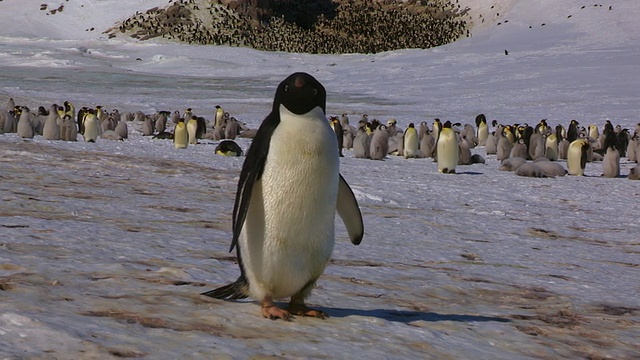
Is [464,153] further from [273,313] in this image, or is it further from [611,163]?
[273,313]

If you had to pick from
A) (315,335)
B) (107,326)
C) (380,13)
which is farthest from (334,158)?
(380,13)

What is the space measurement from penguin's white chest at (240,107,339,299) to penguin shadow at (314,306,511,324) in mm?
320

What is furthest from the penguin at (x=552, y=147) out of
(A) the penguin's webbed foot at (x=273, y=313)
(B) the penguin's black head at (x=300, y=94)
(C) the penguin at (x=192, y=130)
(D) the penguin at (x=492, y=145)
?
(A) the penguin's webbed foot at (x=273, y=313)

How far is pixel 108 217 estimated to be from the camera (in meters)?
6.98

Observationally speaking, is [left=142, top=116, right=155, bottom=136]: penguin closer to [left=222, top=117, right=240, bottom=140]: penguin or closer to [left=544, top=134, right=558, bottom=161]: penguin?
[left=222, top=117, right=240, bottom=140]: penguin

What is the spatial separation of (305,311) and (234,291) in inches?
14.0

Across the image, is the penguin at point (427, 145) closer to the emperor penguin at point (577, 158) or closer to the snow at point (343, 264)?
the snow at point (343, 264)

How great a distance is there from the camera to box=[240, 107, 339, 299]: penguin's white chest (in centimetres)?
407

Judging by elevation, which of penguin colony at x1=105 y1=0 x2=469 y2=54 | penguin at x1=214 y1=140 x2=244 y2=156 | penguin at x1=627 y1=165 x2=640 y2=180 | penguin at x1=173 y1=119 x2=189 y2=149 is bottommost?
penguin at x1=627 y1=165 x2=640 y2=180

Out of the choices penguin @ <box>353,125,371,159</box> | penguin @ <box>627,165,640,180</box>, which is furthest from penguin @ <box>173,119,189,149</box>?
penguin @ <box>627,165,640,180</box>

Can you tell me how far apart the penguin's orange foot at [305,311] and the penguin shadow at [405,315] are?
0.12 metres

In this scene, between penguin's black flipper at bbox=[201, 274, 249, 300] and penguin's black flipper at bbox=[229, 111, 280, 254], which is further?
penguin's black flipper at bbox=[201, 274, 249, 300]

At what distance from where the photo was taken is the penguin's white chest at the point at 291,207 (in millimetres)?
4074

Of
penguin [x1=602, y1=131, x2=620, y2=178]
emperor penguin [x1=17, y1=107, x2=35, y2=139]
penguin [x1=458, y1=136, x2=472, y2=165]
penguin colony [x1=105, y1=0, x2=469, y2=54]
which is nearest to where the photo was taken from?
penguin [x1=602, y1=131, x2=620, y2=178]
